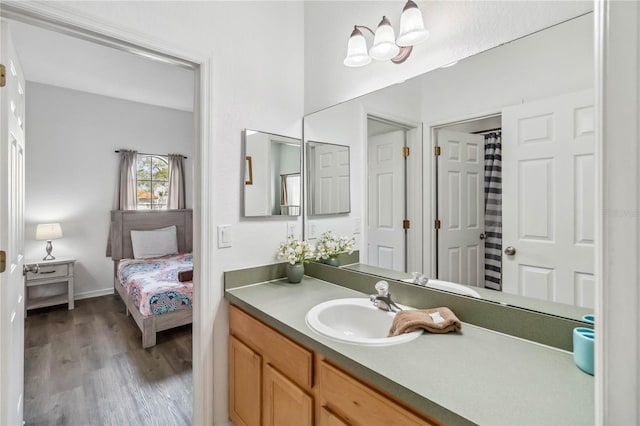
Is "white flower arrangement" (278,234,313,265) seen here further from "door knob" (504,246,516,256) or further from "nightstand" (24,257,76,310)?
"nightstand" (24,257,76,310)

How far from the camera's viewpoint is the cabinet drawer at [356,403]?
0.83m

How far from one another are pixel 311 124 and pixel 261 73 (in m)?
0.41

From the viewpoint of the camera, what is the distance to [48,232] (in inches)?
146

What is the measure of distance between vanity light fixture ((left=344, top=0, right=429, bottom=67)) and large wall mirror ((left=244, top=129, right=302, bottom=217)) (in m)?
0.62

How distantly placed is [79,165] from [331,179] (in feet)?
13.1

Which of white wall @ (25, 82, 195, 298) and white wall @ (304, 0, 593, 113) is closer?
white wall @ (304, 0, 593, 113)

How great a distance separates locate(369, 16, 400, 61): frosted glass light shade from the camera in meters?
1.40

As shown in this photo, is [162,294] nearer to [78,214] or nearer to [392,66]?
[78,214]

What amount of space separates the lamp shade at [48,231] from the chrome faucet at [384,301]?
4.15 meters

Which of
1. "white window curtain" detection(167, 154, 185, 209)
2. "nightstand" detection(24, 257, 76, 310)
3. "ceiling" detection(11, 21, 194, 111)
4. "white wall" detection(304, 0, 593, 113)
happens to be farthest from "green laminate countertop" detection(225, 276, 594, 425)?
"white window curtain" detection(167, 154, 185, 209)

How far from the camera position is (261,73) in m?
1.82

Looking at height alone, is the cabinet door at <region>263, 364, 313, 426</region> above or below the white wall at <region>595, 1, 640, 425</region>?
below

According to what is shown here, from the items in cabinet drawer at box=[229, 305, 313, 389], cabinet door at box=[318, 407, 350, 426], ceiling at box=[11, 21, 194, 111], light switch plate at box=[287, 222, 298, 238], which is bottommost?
cabinet door at box=[318, 407, 350, 426]

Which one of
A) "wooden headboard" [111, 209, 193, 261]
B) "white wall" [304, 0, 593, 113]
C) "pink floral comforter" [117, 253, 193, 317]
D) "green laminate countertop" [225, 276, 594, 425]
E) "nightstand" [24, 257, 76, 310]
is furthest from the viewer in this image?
"wooden headboard" [111, 209, 193, 261]
